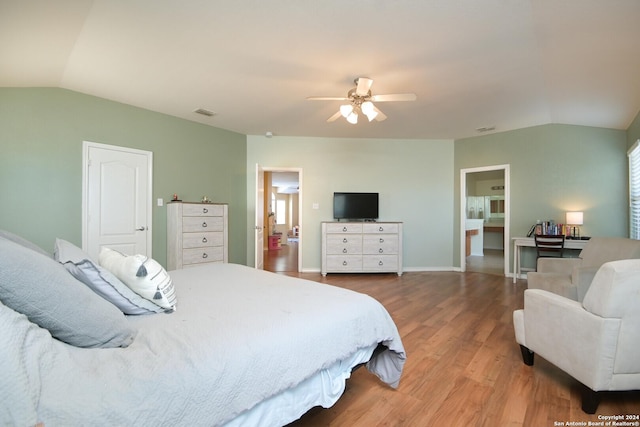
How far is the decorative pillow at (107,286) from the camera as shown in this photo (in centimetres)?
115

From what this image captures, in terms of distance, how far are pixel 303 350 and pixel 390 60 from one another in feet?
8.14

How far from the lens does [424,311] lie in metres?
3.05

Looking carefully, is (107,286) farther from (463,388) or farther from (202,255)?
(202,255)

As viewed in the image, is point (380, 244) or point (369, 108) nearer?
point (369, 108)

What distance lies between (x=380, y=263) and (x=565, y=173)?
3187mm

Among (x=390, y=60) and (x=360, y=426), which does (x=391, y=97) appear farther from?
(x=360, y=426)

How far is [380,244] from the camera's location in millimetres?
4852

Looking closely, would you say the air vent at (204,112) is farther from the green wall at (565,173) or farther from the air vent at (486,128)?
the green wall at (565,173)

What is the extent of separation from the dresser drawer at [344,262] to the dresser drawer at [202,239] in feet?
6.08

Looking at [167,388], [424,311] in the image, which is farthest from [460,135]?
[167,388]

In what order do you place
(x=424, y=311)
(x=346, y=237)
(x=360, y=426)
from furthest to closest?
(x=346, y=237), (x=424, y=311), (x=360, y=426)

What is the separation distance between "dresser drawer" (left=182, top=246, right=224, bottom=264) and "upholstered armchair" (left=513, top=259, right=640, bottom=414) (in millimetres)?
3724

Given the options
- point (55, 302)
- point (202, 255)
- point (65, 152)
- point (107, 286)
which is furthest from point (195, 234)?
point (55, 302)

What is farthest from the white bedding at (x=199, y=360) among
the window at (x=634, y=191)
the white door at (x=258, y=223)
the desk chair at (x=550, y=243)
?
the window at (x=634, y=191)
